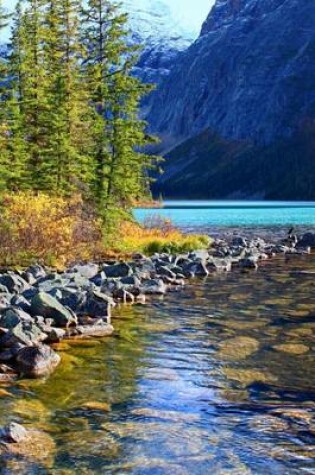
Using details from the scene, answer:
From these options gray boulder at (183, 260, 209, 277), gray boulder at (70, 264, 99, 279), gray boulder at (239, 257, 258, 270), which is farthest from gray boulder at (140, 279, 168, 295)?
gray boulder at (239, 257, 258, 270)

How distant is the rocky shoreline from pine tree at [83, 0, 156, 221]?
4.09 metres

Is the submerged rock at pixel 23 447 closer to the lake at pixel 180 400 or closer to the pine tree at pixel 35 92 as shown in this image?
the lake at pixel 180 400

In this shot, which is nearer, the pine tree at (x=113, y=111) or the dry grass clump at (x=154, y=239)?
the pine tree at (x=113, y=111)

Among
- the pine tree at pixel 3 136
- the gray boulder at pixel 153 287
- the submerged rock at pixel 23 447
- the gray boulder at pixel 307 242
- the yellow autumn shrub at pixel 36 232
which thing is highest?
the pine tree at pixel 3 136

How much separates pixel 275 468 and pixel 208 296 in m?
13.8

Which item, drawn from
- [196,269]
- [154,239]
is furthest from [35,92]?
[196,269]

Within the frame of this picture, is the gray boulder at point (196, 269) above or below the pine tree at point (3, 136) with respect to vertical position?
below

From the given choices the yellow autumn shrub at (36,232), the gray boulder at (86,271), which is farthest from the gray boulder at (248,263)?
the gray boulder at (86,271)

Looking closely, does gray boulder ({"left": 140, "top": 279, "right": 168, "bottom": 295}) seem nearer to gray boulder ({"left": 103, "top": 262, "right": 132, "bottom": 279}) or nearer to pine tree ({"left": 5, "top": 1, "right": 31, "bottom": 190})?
gray boulder ({"left": 103, "top": 262, "right": 132, "bottom": 279})

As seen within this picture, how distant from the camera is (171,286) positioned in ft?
79.0

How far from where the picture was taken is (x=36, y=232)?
25312 mm

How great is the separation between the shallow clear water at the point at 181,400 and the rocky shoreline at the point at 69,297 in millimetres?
578

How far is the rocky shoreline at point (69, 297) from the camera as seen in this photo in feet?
40.8

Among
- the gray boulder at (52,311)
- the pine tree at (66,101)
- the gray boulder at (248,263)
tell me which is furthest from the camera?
the gray boulder at (248,263)
